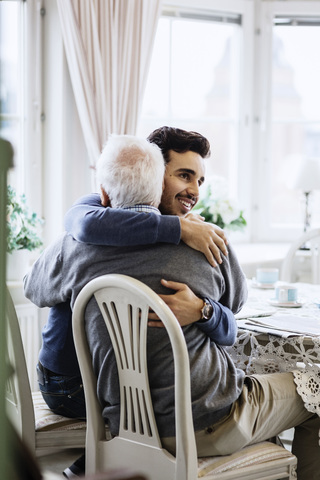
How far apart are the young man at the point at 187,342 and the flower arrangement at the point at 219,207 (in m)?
1.69

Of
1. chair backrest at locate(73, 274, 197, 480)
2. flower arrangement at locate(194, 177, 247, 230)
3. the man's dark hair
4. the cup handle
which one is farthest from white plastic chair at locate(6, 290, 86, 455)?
flower arrangement at locate(194, 177, 247, 230)

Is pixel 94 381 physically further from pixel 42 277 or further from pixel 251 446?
pixel 251 446

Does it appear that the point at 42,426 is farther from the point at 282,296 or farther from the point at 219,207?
the point at 219,207

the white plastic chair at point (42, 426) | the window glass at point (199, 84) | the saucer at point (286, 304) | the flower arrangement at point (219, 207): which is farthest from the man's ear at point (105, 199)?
the window glass at point (199, 84)

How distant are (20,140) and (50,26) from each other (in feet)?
2.02

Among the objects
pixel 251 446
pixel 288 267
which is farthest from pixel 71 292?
pixel 288 267

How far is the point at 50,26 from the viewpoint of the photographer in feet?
10.8

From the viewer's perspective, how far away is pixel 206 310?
1.50 m

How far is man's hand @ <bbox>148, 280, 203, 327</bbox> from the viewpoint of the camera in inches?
57.3

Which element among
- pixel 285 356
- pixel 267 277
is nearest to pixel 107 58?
pixel 267 277

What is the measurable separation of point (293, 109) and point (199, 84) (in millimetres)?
632

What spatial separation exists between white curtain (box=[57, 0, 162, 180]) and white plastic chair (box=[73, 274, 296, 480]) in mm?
1958

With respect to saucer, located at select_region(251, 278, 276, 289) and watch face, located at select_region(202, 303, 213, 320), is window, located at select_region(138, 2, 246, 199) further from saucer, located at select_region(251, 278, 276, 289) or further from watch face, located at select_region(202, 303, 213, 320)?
watch face, located at select_region(202, 303, 213, 320)

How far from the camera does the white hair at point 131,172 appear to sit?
1.53 metres
